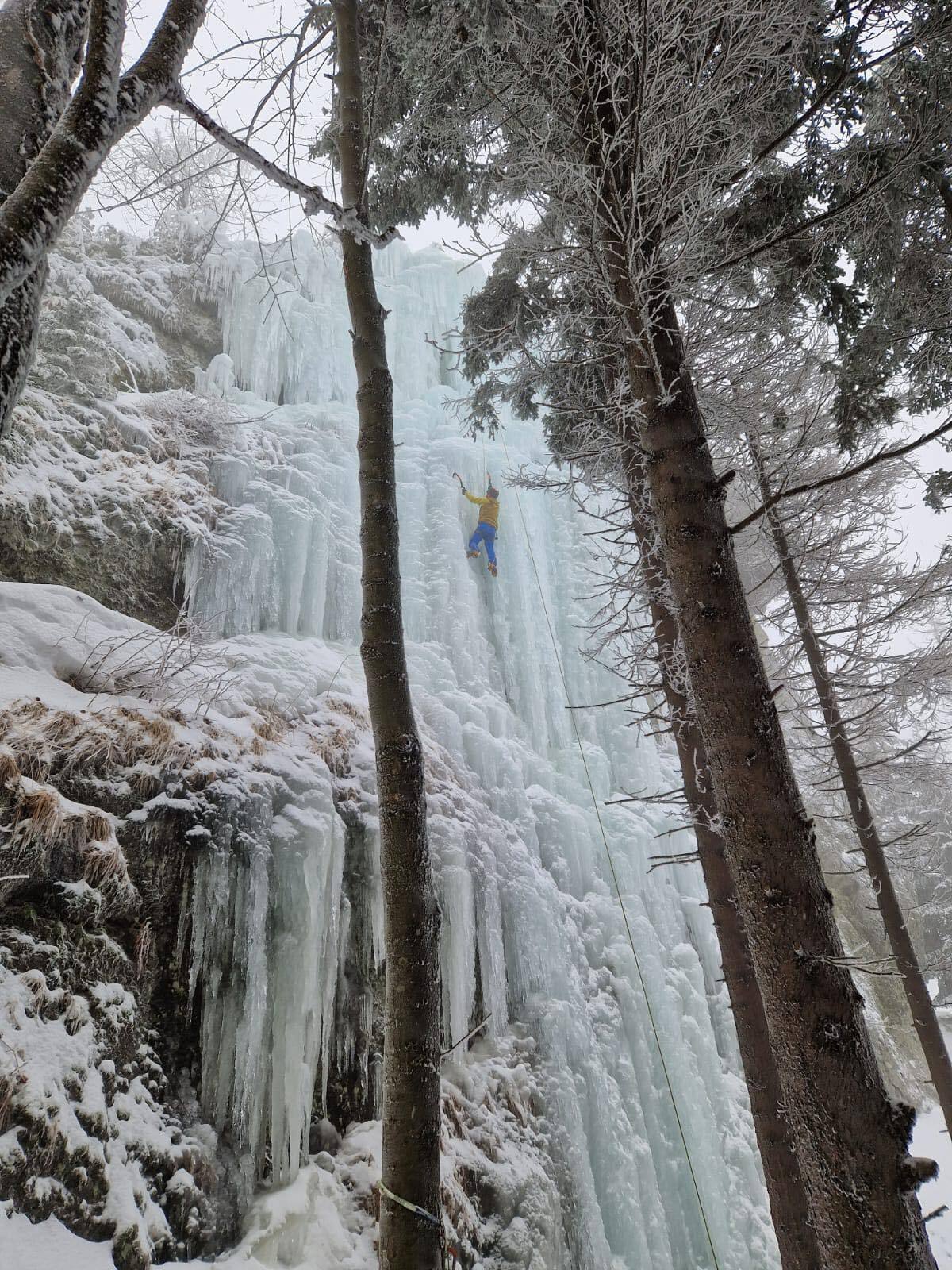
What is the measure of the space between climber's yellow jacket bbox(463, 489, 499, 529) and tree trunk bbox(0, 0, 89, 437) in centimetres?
746

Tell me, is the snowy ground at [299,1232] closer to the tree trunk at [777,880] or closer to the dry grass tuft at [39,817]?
the dry grass tuft at [39,817]

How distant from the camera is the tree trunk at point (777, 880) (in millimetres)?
1190

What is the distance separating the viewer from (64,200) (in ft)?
3.49

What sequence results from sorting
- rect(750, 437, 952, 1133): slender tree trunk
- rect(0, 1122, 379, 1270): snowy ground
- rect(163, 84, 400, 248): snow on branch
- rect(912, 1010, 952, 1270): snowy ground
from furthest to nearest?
1. rect(912, 1010, 952, 1270): snowy ground
2. rect(750, 437, 952, 1133): slender tree trunk
3. rect(0, 1122, 379, 1270): snowy ground
4. rect(163, 84, 400, 248): snow on branch

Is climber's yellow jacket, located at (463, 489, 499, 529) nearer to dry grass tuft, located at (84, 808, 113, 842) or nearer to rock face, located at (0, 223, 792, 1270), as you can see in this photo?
rock face, located at (0, 223, 792, 1270)

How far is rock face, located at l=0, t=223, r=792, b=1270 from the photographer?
3.29m

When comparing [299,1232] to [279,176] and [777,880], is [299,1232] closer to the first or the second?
[777,880]

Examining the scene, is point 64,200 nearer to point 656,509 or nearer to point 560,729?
point 656,509

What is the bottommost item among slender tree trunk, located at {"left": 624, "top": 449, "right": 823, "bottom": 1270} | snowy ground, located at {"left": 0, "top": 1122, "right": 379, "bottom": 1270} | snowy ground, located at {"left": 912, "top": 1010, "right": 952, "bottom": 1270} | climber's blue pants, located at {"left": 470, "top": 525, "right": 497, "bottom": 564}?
snowy ground, located at {"left": 912, "top": 1010, "right": 952, "bottom": 1270}

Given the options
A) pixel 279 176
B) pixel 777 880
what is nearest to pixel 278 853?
pixel 777 880

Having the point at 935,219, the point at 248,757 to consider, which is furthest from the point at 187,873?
the point at 935,219

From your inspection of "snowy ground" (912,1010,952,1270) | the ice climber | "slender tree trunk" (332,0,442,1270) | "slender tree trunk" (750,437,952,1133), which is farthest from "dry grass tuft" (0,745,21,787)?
"snowy ground" (912,1010,952,1270)

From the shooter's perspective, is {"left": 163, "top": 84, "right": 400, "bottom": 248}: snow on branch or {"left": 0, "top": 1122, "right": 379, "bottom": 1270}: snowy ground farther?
{"left": 0, "top": 1122, "right": 379, "bottom": 1270}: snowy ground

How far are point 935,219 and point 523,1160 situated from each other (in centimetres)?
676
